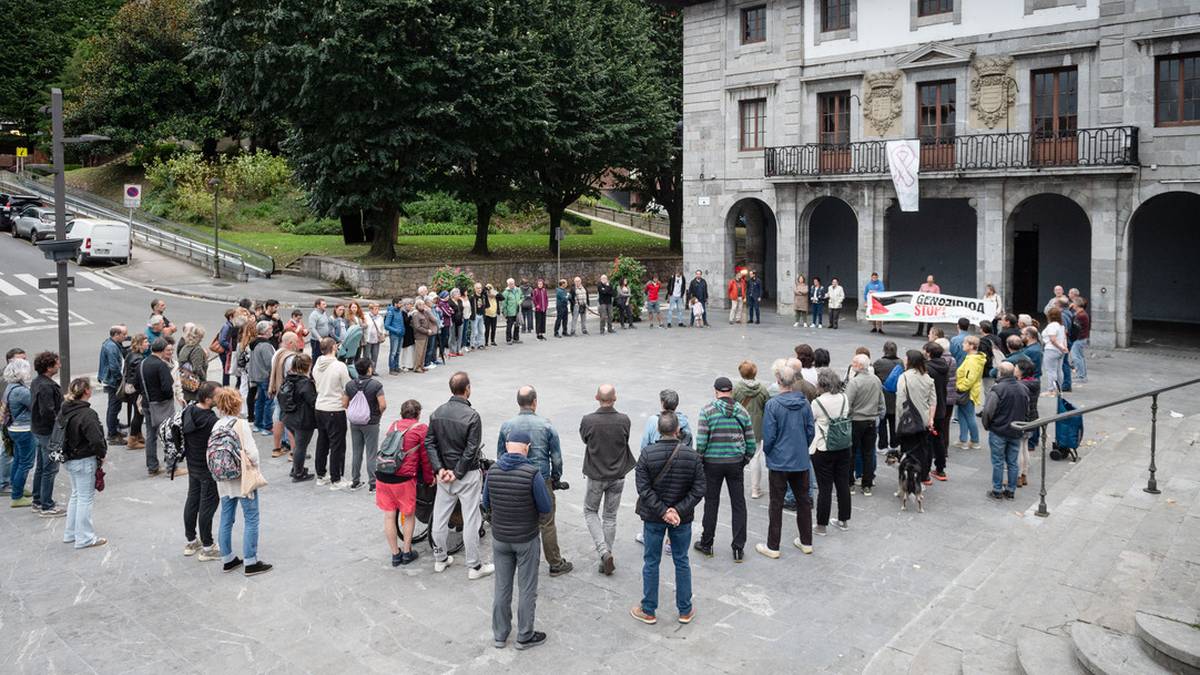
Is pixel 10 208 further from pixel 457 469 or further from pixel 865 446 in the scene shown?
pixel 865 446

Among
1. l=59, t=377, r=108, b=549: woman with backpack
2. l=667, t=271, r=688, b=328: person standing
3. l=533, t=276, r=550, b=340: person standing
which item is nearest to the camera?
l=59, t=377, r=108, b=549: woman with backpack

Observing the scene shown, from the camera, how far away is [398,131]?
32.3m

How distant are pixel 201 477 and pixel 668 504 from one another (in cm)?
494

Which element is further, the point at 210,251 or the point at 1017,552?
the point at 210,251

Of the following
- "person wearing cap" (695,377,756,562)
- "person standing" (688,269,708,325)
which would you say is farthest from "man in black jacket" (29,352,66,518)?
"person standing" (688,269,708,325)

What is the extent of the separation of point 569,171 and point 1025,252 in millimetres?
18499

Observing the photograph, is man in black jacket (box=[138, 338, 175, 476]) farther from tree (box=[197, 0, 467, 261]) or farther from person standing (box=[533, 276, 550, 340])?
tree (box=[197, 0, 467, 261])

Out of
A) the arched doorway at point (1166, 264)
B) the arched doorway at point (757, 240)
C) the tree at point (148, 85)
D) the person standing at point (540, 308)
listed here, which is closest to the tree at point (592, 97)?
the arched doorway at point (757, 240)

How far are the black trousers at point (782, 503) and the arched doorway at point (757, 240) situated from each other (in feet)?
78.9

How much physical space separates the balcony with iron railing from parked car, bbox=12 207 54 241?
32638 millimetres

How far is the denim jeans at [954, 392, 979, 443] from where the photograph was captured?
13719 millimetres

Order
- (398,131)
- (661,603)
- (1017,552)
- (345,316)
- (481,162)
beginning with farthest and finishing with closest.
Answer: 1. (481,162)
2. (398,131)
3. (345,316)
4. (1017,552)
5. (661,603)

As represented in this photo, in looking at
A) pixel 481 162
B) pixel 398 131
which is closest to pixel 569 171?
pixel 481 162

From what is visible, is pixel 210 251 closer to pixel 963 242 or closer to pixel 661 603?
pixel 963 242
